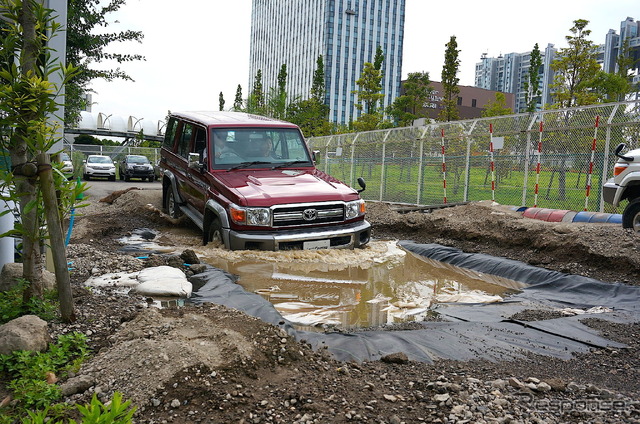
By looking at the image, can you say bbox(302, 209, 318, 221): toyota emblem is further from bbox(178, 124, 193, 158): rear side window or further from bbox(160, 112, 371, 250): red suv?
bbox(178, 124, 193, 158): rear side window

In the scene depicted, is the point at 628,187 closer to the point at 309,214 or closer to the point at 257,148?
the point at 309,214

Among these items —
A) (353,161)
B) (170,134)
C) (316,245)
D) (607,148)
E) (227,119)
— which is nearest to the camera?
(316,245)

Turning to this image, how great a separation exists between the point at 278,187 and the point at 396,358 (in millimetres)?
4569

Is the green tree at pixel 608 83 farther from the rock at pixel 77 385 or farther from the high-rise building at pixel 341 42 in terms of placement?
the high-rise building at pixel 341 42

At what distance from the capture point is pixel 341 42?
114500 mm

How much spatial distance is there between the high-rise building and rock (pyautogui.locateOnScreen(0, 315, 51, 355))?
355 ft

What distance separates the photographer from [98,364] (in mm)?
3488

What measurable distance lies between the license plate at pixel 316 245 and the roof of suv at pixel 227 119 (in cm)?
249

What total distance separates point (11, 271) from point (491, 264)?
6000 millimetres

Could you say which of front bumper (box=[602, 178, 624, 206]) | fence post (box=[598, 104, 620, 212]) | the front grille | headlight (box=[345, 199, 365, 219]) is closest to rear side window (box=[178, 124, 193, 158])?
the front grille

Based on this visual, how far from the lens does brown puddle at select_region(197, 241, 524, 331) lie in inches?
225

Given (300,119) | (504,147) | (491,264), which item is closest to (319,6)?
(300,119)

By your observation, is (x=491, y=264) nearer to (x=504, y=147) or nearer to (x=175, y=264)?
(x=175, y=264)

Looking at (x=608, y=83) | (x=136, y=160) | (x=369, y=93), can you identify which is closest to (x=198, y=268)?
(x=608, y=83)
